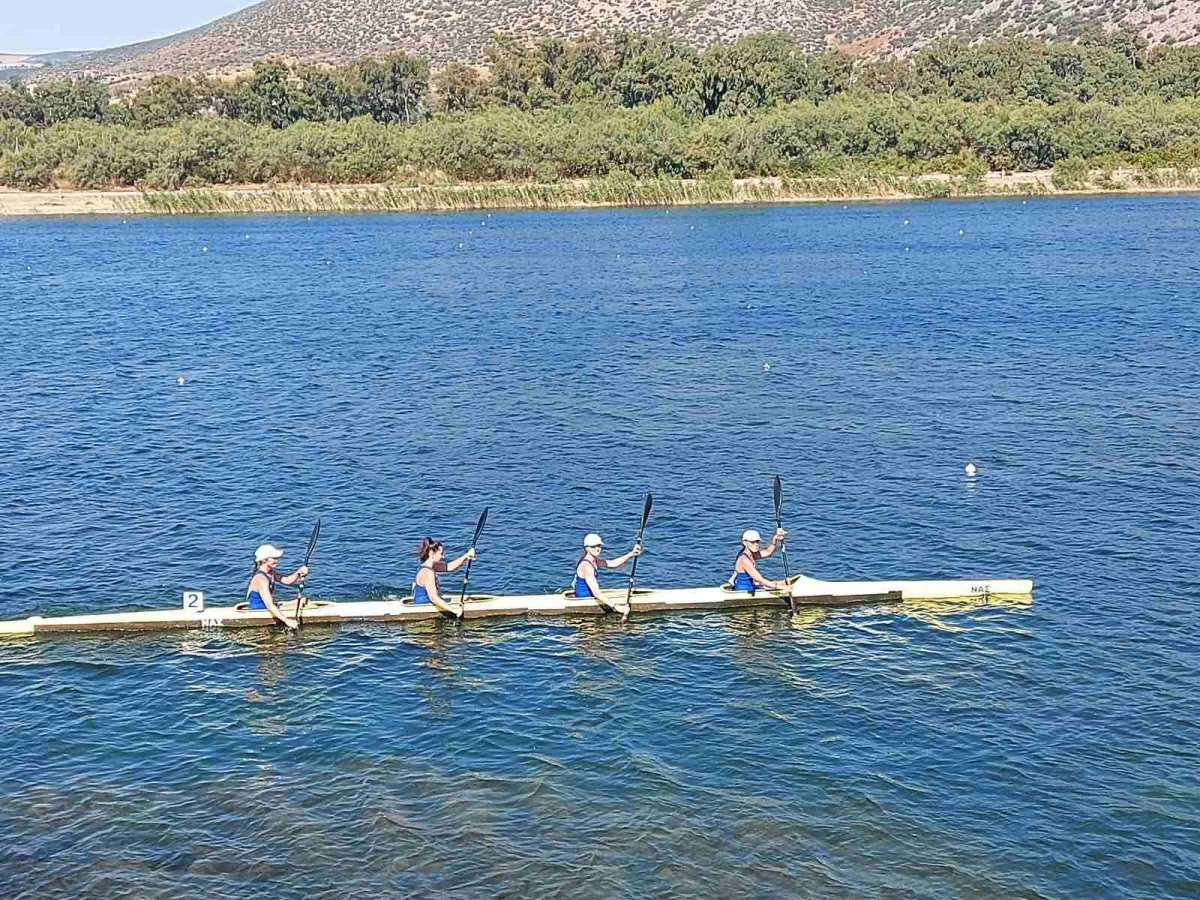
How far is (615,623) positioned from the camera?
90.4 ft

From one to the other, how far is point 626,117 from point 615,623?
124 meters

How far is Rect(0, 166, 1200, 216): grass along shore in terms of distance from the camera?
124m

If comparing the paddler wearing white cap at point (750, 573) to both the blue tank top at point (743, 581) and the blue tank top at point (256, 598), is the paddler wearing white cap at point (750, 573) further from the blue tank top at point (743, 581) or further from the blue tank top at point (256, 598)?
the blue tank top at point (256, 598)

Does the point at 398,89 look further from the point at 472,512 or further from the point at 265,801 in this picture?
the point at 265,801

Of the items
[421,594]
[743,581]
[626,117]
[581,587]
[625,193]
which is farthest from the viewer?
[626,117]

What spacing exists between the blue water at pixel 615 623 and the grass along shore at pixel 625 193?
60302mm

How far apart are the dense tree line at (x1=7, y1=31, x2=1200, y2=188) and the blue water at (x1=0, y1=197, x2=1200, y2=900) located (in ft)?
227

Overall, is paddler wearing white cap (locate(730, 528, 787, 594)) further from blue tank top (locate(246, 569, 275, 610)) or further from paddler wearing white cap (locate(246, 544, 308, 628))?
blue tank top (locate(246, 569, 275, 610))

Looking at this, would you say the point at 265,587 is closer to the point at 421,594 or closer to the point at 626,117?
the point at 421,594

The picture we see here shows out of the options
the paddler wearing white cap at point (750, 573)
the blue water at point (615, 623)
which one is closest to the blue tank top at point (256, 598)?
the blue water at point (615, 623)

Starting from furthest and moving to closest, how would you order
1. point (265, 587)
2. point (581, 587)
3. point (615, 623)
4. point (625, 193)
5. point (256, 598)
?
point (625, 193) → point (581, 587) → point (615, 623) → point (256, 598) → point (265, 587)

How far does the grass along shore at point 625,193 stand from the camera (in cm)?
12419

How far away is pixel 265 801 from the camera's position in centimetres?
2100

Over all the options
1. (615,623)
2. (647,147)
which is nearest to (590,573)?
(615,623)
